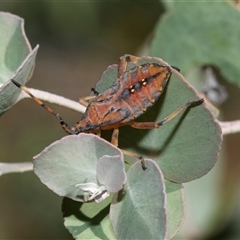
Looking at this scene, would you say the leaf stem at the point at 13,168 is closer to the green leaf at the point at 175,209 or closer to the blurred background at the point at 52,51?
the green leaf at the point at 175,209

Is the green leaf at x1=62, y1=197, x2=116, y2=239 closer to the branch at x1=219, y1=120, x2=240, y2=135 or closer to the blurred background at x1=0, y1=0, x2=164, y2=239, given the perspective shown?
the branch at x1=219, y1=120, x2=240, y2=135

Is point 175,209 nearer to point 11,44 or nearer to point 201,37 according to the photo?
point 11,44

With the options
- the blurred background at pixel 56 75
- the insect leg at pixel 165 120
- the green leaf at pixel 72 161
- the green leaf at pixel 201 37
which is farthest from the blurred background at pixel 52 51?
the green leaf at pixel 72 161

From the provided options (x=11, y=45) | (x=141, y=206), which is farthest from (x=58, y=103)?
(x=141, y=206)

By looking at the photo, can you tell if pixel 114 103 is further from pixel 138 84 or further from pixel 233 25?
pixel 233 25

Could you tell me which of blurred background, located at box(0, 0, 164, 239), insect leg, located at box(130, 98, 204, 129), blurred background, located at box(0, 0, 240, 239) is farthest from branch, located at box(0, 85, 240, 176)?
blurred background, located at box(0, 0, 164, 239)

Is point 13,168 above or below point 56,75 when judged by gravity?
above
